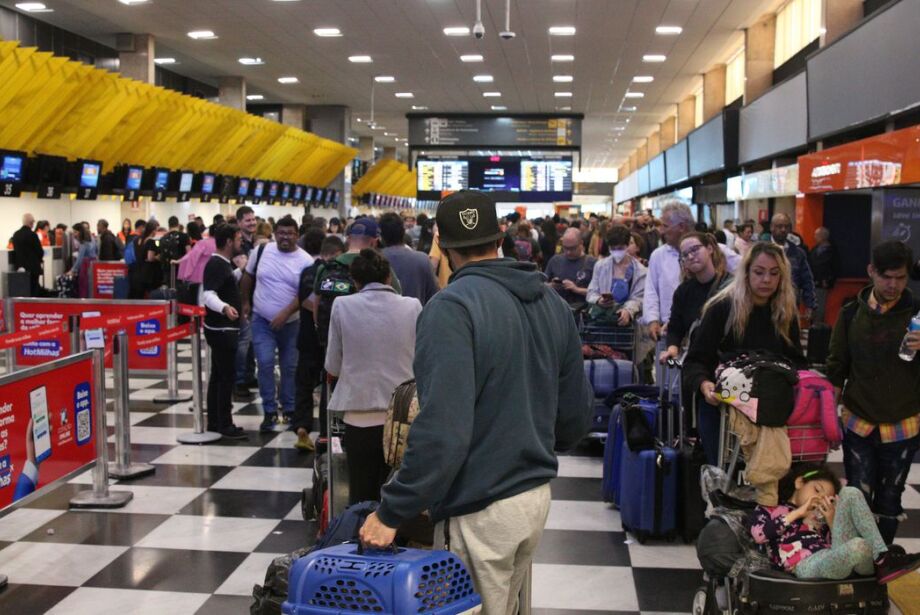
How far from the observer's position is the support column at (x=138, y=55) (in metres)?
18.5

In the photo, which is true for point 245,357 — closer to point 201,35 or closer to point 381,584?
point 381,584

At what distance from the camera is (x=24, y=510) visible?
19.4 ft

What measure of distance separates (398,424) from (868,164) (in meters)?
8.03

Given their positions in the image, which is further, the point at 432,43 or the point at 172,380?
the point at 432,43

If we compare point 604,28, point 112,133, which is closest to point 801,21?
point 604,28

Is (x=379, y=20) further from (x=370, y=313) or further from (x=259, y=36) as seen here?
(x=370, y=313)

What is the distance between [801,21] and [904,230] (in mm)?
8541

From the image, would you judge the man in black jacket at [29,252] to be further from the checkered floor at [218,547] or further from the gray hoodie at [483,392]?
the gray hoodie at [483,392]

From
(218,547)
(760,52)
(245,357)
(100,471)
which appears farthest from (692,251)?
(760,52)

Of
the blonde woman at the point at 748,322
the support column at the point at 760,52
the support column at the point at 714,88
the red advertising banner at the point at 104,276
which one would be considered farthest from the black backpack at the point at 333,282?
the support column at the point at 714,88

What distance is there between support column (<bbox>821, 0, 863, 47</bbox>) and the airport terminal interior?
0.16 ft

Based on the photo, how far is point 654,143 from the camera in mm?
38844

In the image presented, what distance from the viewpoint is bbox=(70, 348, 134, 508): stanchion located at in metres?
5.71

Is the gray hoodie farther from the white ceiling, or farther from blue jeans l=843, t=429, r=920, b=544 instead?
the white ceiling
